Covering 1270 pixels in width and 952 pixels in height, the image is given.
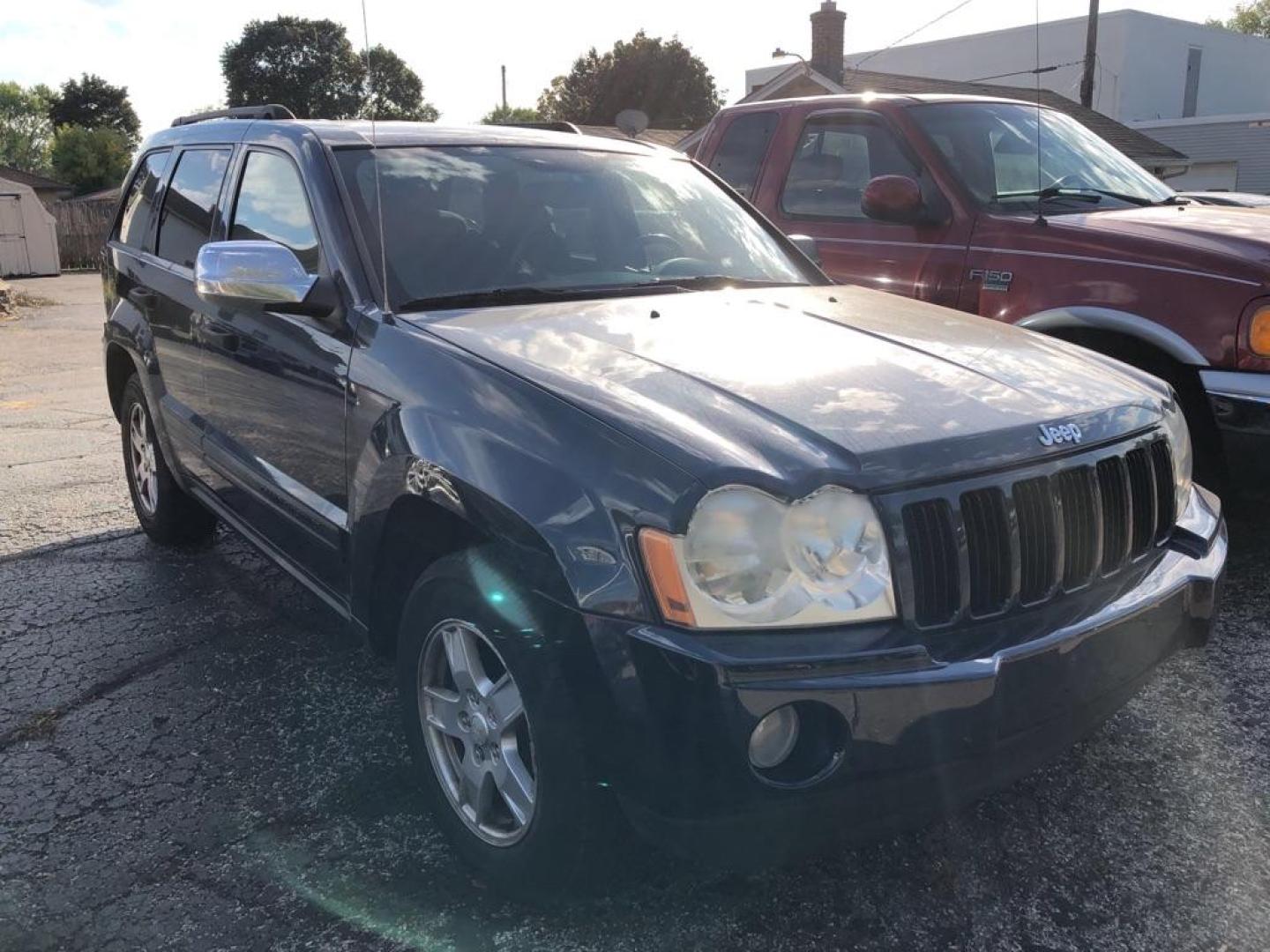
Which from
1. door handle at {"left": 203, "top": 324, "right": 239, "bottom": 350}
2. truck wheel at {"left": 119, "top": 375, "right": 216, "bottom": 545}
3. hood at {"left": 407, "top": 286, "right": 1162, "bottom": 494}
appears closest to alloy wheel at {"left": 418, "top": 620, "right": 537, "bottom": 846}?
hood at {"left": 407, "top": 286, "right": 1162, "bottom": 494}

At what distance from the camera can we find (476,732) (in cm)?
256

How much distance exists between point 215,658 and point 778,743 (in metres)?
2.54

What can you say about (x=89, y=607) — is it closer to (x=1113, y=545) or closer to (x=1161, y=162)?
(x=1113, y=545)

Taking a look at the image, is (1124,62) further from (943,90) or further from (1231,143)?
(943,90)

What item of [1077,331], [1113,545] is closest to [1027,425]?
[1113,545]

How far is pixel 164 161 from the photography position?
473 cm

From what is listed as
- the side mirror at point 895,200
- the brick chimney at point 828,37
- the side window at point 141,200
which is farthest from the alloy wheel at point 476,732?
the brick chimney at point 828,37

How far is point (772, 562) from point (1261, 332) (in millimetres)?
2803

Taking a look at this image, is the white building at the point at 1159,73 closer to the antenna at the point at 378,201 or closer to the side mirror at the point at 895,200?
the side mirror at the point at 895,200

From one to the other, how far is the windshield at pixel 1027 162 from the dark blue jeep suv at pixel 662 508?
1877 mm

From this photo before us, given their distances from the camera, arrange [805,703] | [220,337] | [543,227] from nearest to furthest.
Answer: [805,703] → [543,227] → [220,337]

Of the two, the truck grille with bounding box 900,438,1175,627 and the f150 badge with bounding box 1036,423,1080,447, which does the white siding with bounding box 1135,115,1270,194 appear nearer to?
the truck grille with bounding box 900,438,1175,627

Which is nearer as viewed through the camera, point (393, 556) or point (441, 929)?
point (441, 929)

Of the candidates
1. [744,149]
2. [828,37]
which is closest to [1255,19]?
[828,37]
